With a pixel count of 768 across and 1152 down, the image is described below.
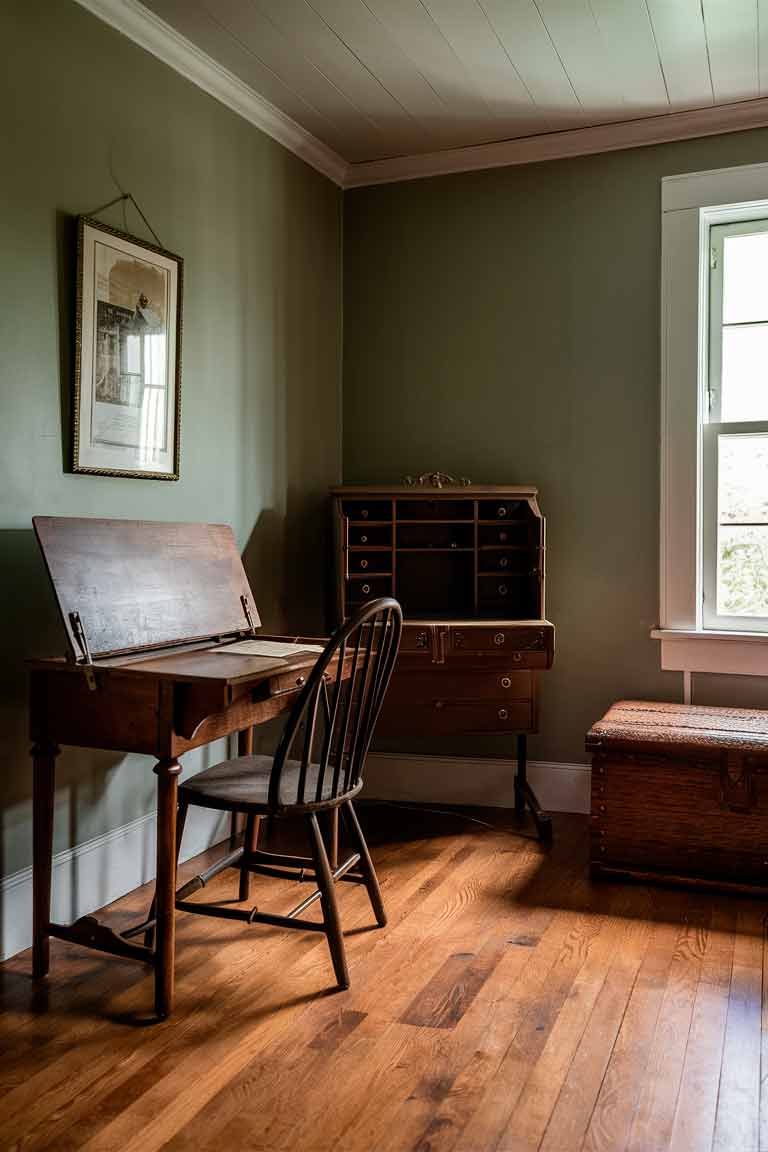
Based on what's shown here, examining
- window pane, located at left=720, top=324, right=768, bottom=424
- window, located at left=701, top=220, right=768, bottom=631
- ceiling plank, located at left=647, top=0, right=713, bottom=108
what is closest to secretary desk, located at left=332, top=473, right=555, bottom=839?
window, located at left=701, top=220, right=768, bottom=631

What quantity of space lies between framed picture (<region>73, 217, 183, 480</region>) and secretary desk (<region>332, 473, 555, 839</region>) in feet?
2.91

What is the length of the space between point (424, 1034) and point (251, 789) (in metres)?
0.71

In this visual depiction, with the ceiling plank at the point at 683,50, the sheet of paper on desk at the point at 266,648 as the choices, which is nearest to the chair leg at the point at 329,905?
the sheet of paper on desk at the point at 266,648

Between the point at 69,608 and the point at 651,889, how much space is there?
6.52 ft

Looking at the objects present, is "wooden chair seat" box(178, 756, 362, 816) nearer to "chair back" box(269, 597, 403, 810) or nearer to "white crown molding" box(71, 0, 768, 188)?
"chair back" box(269, 597, 403, 810)

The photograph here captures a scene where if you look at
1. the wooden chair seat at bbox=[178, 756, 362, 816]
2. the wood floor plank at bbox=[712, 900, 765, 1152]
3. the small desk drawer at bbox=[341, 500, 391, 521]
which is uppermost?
the small desk drawer at bbox=[341, 500, 391, 521]

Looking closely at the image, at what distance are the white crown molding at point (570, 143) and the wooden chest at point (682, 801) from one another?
2245 mm

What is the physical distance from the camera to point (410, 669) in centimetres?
369

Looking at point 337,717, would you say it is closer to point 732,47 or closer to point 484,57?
point 484,57

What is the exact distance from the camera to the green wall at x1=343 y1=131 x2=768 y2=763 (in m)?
3.92

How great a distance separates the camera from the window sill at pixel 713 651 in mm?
3715


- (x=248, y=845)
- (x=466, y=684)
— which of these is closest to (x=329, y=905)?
(x=248, y=845)

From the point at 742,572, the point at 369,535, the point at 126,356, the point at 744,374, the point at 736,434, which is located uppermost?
the point at 744,374

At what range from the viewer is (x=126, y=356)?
3.02 metres
